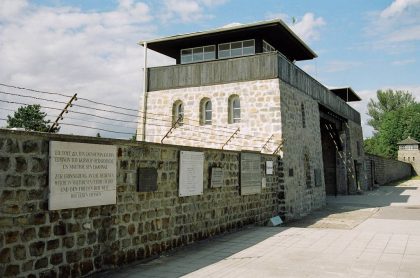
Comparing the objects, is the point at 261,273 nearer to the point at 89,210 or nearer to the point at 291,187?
the point at 89,210

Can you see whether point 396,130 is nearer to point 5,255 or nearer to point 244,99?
point 244,99

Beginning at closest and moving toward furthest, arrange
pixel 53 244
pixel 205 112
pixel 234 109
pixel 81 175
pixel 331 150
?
pixel 53 244 → pixel 81 175 → pixel 234 109 → pixel 205 112 → pixel 331 150

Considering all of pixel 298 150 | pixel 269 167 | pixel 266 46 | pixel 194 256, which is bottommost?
pixel 194 256

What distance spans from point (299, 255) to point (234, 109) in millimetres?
9875

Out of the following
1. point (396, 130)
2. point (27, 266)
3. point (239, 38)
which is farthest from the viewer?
point (396, 130)

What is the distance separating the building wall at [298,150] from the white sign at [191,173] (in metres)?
6.18

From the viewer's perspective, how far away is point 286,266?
7.02 metres

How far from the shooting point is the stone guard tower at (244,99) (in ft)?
51.8

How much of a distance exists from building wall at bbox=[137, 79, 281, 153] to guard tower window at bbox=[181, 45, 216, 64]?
7.02 ft

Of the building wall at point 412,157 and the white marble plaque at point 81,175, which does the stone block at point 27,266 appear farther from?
the building wall at point 412,157

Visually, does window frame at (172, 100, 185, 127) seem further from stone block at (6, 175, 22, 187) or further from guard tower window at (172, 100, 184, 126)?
stone block at (6, 175, 22, 187)

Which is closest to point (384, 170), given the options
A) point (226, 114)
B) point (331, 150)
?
point (331, 150)

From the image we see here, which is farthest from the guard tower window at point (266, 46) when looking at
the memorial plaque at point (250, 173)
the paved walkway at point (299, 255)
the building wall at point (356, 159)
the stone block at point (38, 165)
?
the stone block at point (38, 165)

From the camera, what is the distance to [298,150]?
17.1 metres
